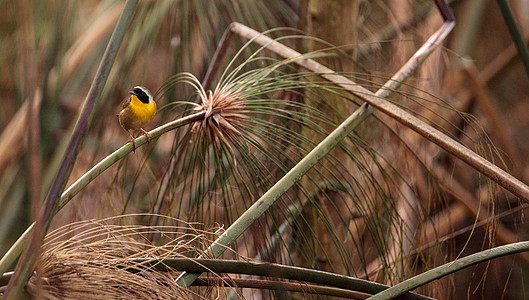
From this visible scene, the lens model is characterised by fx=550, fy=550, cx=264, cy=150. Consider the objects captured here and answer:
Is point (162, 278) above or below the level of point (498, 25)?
below

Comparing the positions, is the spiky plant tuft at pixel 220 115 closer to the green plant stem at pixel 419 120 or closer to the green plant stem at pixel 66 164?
the green plant stem at pixel 419 120

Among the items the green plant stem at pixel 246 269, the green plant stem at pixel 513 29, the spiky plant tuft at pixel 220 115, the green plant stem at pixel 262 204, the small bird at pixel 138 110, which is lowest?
the green plant stem at pixel 246 269

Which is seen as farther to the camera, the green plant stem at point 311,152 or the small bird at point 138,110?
the small bird at point 138,110

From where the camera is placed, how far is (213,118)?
0.58m

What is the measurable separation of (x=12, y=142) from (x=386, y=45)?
94 cm

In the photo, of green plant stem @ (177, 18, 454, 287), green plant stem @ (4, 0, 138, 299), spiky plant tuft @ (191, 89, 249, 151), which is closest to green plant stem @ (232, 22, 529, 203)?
green plant stem @ (177, 18, 454, 287)

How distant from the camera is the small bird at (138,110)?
88 cm

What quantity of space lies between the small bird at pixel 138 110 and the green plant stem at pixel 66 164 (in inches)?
19.7

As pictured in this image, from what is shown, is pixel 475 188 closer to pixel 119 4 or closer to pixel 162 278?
pixel 119 4

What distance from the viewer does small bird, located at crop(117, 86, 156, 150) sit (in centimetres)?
88

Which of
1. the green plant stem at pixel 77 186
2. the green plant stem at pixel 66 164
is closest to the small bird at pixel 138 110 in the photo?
the green plant stem at pixel 77 186

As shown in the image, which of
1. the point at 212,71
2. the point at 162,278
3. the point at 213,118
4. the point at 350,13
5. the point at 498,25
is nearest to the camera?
the point at 162,278

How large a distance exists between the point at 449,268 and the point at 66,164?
32 centimetres

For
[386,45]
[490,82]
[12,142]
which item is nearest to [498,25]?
[490,82]
